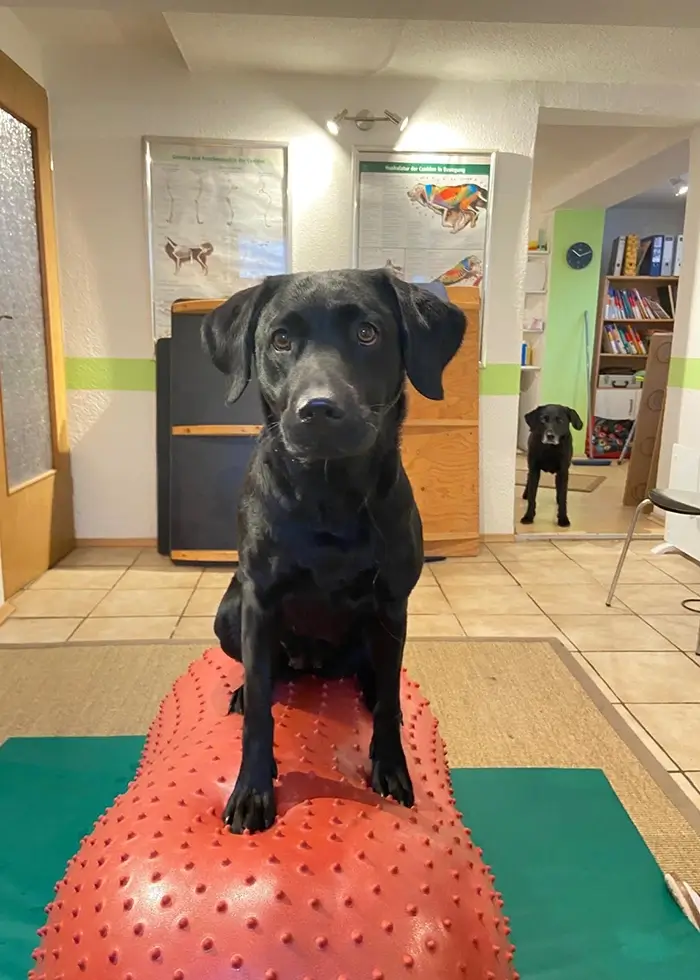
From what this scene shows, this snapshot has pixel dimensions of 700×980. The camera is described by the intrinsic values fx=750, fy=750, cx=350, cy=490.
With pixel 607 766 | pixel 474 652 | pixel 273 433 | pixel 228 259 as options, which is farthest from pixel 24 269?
pixel 607 766

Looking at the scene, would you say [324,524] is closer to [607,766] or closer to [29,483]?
[607,766]

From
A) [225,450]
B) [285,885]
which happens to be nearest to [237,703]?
[285,885]

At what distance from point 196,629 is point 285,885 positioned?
2076mm

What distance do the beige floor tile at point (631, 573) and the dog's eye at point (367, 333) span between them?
284 cm

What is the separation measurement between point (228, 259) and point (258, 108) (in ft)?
2.47

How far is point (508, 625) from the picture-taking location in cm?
304

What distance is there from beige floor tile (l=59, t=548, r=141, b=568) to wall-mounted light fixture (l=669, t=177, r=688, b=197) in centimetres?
523

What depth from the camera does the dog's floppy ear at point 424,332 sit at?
1.12 m

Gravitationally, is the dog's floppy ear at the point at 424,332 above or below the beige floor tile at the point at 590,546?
above

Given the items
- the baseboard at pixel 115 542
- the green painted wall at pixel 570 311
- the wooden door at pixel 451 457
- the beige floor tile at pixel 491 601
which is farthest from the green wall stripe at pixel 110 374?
the green painted wall at pixel 570 311

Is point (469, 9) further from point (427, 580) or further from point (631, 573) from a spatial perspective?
point (631, 573)

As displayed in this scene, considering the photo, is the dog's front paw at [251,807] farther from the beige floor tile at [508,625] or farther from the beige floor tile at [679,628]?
the beige floor tile at [679,628]

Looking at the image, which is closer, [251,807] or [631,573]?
[251,807]

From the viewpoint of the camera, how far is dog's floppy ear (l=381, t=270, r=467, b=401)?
1.12 m
